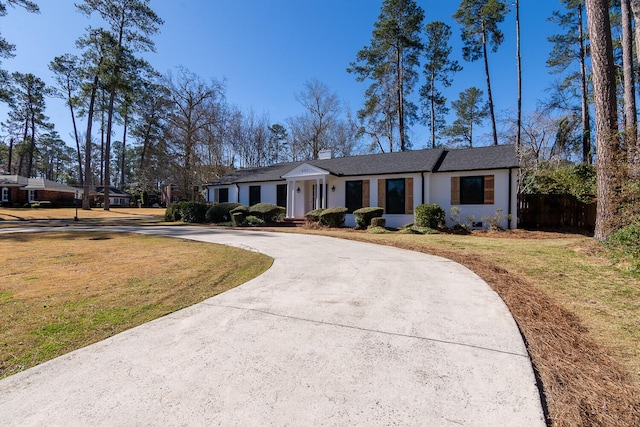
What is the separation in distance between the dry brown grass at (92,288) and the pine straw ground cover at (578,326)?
11.4ft

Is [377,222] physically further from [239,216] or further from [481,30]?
[481,30]

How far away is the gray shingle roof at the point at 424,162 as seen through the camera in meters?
12.9

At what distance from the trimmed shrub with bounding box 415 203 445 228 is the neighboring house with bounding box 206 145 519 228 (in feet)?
3.80

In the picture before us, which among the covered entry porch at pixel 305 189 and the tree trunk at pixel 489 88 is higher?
the tree trunk at pixel 489 88

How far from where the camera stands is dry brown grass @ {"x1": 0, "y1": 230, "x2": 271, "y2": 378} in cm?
257

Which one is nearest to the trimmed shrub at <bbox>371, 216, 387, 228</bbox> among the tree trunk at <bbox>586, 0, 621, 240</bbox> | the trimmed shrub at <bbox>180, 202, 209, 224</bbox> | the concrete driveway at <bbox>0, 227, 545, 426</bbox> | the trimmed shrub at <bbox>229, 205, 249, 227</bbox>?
the trimmed shrub at <bbox>229, 205, 249, 227</bbox>

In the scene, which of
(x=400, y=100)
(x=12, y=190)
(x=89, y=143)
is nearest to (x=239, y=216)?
(x=400, y=100)

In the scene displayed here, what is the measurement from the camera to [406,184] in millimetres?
13977

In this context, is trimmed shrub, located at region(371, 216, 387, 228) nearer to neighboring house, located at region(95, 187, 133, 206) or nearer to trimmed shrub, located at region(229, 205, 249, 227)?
trimmed shrub, located at region(229, 205, 249, 227)

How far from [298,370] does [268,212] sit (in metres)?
13.9

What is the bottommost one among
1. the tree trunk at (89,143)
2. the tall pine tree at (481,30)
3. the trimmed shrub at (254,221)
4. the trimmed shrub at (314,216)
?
the trimmed shrub at (254,221)

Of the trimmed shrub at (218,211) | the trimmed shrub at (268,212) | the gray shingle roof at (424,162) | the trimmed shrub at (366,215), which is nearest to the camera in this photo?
the gray shingle roof at (424,162)

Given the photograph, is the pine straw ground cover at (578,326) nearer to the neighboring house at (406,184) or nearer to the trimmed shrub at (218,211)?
the neighboring house at (406,184)

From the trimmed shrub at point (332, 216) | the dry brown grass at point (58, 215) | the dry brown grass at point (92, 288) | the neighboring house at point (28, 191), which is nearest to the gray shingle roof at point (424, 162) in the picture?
the trimmed shrub at point (332, 216)
